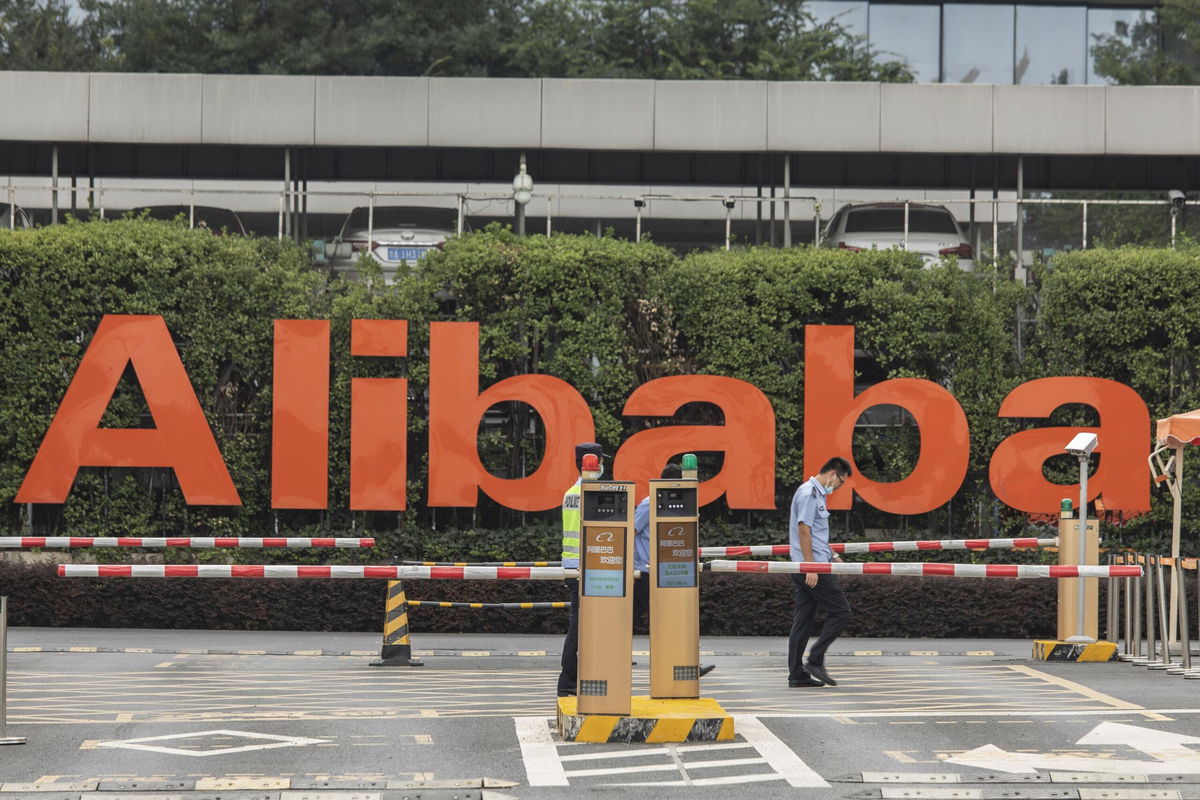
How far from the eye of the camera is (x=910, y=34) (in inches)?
1734

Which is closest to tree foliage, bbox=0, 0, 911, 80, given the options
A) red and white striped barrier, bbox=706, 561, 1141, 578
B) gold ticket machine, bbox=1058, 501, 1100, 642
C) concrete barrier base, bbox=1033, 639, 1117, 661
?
gold ticket machine, bbox=1058, 501, 1100, 642

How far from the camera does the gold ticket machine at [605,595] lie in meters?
9.48

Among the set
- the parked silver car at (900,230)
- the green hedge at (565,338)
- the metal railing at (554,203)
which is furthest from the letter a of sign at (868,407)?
the metal railing at (554,203)

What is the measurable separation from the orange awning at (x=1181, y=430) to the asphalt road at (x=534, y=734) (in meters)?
2.25

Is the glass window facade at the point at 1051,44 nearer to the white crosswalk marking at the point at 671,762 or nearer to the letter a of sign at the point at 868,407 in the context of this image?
the letter a of sign at the point at 868,407

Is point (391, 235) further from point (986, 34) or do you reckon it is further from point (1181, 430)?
point (986, 34)

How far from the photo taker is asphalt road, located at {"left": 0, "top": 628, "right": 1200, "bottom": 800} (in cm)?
816

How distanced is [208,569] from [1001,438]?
1180 cm

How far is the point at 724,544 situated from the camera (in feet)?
68.6

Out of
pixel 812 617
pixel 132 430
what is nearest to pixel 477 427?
pixel 132 430

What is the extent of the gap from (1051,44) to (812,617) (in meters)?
34.2

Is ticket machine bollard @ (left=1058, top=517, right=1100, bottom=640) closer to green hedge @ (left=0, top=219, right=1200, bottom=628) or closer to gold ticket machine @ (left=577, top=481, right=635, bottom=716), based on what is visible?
green hedge @ (left=0, top=219, right=1200, bottom=628)

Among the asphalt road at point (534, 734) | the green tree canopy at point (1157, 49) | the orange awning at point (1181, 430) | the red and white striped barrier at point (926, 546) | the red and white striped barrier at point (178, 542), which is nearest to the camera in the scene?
the asphalt road at point (534, 734)

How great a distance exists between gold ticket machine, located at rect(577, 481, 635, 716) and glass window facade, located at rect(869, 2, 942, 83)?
36.2 m
